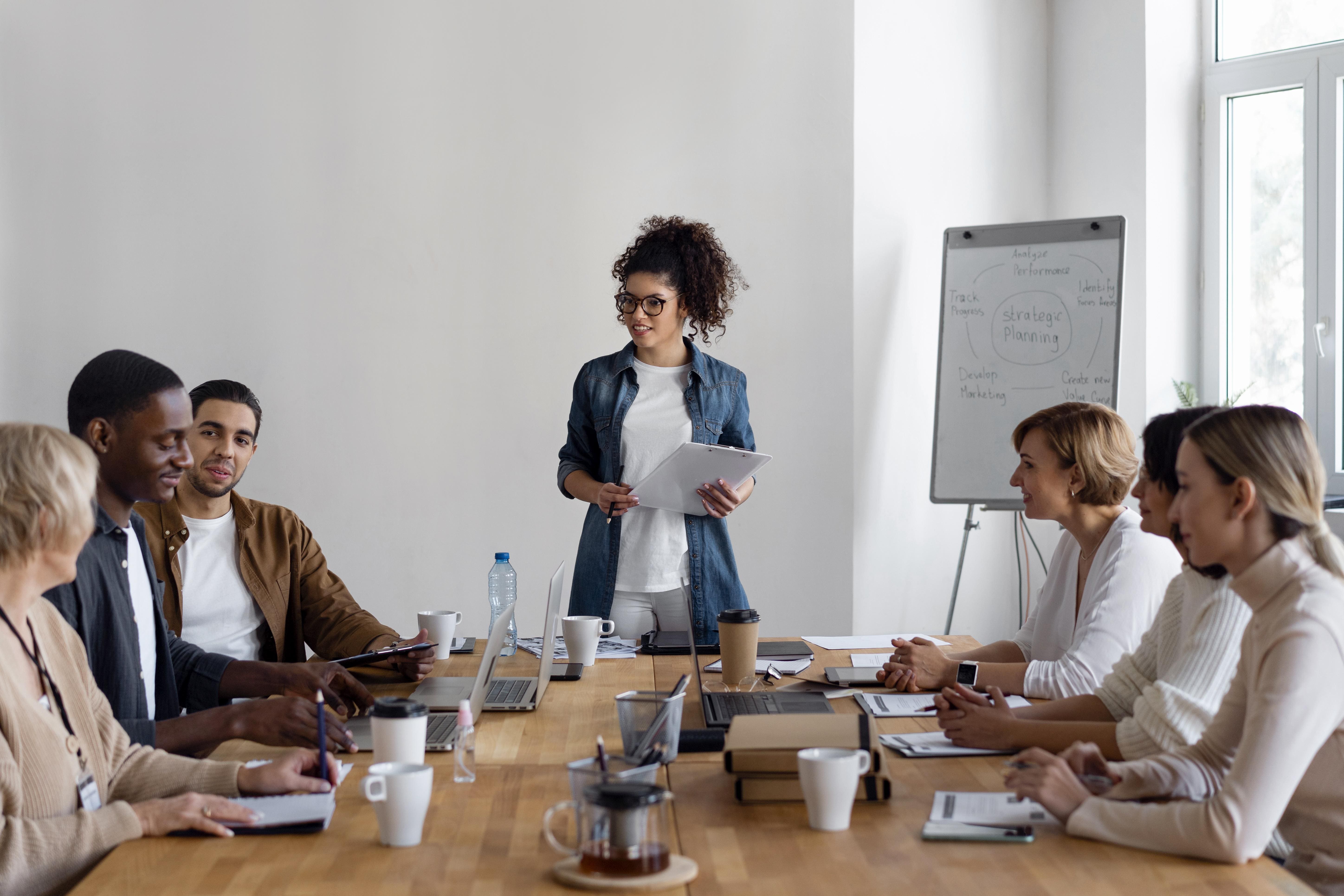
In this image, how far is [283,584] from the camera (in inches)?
105

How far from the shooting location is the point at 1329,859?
1.48 metres

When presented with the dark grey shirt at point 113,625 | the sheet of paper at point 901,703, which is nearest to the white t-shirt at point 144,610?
the dark grey shirt at point 113,625

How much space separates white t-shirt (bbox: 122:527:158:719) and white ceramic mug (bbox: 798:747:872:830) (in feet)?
4.24

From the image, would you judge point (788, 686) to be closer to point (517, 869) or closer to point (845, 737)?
point (845, 737)

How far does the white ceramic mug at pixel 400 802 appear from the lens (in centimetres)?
134

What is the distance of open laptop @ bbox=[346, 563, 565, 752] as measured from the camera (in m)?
1.84

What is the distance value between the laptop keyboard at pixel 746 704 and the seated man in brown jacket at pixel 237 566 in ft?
Answer: 2.60

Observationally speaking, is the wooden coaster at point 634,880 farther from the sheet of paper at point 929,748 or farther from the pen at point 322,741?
the sheet of paper at point 929,748

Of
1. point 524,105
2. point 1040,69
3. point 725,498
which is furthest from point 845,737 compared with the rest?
point 1040,69

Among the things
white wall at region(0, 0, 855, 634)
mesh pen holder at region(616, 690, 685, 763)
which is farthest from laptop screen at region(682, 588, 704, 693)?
white wall at region(0, 0, 855, 634)

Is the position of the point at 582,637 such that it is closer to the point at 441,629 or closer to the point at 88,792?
the point at 441,629

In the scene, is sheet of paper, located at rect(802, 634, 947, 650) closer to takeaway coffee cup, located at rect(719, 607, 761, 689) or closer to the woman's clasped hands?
takeaway coffee cup, located at rect(719, 607, 761, 689)

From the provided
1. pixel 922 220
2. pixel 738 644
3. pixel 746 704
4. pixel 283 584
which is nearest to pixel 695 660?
pixel 746 704

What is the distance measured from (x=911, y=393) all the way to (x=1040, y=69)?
142 centimetres
